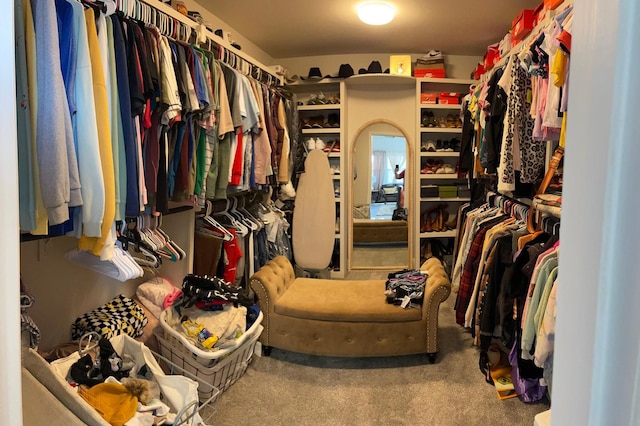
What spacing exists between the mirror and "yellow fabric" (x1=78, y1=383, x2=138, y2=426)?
333 cm

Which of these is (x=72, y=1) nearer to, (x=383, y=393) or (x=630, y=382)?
(x=630, y=382)

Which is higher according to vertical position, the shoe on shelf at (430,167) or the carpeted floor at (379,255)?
the shoe on shelf at (430,167)

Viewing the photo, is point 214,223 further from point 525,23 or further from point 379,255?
point 525,23

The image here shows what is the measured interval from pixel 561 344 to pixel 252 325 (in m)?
2.04

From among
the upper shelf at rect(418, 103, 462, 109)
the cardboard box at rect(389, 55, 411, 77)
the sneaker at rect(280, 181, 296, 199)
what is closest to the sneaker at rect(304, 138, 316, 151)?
the sneaker at rect(280, 181, 296, 199)

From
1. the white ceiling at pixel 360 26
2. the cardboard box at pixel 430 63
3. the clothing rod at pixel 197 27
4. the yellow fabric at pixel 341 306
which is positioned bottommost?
A: the yellow fabric at pixel 341 306

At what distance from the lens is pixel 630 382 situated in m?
0.44

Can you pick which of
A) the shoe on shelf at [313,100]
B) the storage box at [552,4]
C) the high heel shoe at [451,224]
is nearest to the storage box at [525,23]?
the storage box at [552,4]

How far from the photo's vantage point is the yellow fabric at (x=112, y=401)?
5.19 feet

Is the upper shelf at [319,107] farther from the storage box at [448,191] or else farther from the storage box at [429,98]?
the storage box at [448,191]

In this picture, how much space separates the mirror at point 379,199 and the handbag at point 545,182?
2221 millimetres

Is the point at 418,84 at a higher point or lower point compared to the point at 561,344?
higher

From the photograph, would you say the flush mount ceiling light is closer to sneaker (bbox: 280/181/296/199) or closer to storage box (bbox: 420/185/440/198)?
sneaker (bbox: 280/181/296/199)

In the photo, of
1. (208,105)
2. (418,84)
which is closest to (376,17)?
(418,84)
